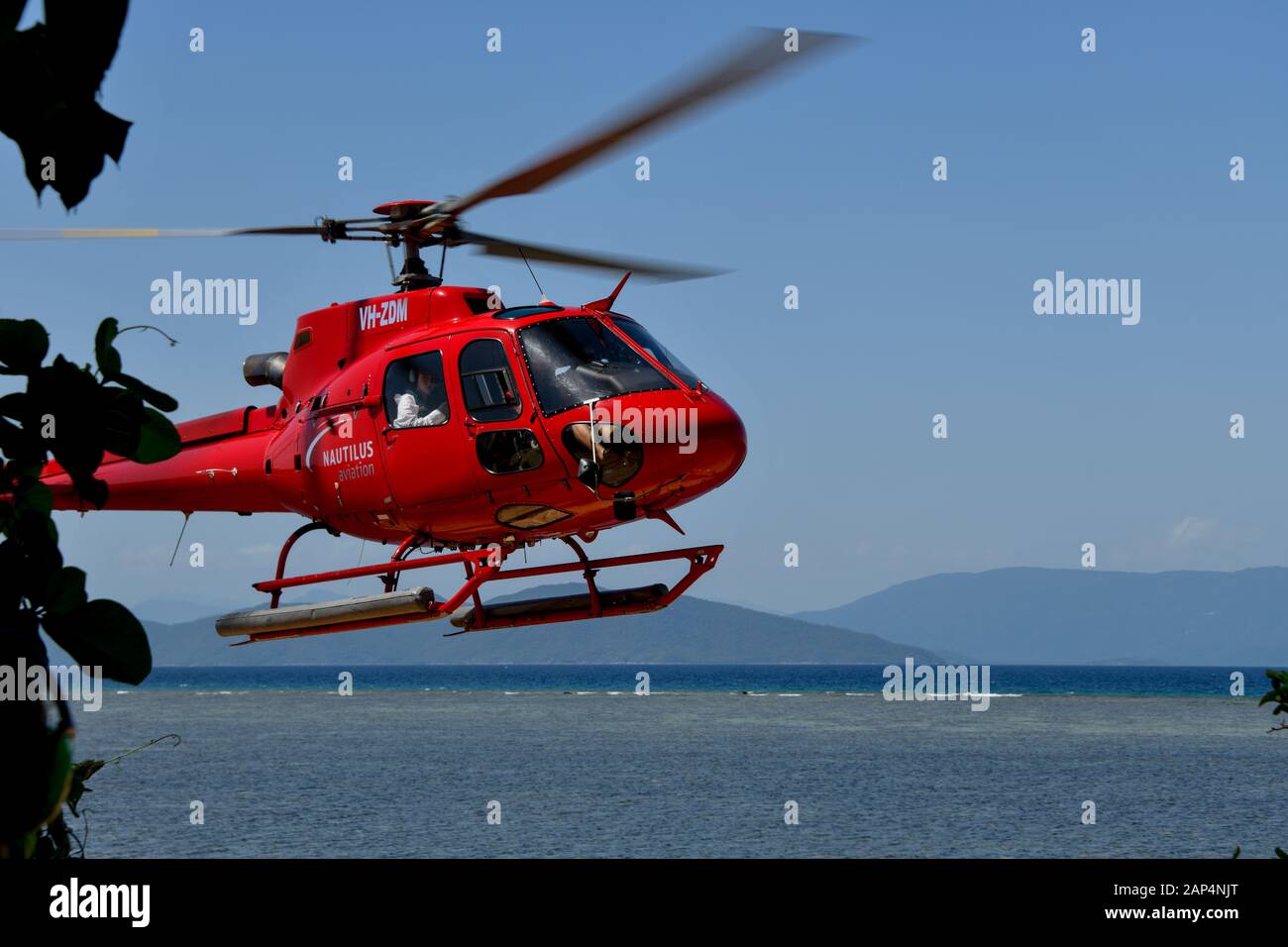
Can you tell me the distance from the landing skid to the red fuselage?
31cm

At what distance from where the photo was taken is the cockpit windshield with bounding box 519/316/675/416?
1143 centimetres

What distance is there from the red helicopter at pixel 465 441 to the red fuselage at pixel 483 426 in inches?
0.6

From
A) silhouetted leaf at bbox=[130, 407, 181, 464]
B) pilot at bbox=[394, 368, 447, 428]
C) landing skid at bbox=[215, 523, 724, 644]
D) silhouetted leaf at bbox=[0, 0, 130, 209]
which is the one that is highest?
pilot at bbox=[394, 368, 447, 428]

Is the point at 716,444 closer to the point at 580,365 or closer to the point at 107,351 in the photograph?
the point at 580,365

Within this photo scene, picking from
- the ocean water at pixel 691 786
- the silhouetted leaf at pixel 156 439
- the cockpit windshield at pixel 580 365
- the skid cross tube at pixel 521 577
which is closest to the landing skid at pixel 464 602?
the skid cross tube at pixel 521 577

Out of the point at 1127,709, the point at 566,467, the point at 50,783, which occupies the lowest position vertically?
the point at 1127,709

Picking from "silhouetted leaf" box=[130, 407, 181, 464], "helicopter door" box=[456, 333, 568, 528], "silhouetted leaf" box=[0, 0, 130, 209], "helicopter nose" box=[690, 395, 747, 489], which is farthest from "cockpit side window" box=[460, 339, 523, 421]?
"silhouetted leaf" box=[0, 0, 130, 209]

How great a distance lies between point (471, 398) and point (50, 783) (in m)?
10.5

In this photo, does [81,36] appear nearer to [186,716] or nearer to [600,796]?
[600,796]

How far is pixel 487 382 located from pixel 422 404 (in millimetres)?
660

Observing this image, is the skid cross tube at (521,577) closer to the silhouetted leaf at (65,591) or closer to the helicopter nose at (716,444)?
the helicopter nose at (716,444)

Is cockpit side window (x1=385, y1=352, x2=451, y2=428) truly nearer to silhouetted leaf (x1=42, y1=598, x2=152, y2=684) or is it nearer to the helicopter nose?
the helicopter nose
